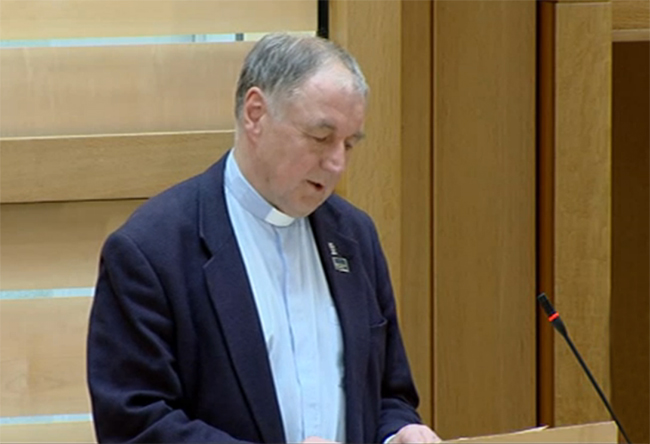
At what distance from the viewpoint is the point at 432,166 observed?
3553mm

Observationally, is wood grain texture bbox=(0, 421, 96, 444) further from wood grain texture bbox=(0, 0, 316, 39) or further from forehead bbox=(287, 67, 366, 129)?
forehead bbox=(287, 67, 366, 129)

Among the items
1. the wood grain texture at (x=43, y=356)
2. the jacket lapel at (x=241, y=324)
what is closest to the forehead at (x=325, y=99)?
the jacket lapel at (x=241, y=324)

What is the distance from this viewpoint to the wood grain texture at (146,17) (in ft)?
9.91

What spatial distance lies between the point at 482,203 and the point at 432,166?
0.50 ft

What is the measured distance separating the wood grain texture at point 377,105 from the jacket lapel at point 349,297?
22.3 inches

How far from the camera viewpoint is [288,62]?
7.70ft

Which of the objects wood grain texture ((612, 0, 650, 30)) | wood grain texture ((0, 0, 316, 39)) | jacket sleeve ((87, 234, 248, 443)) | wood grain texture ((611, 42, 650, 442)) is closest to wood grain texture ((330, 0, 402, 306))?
wood grain texture ((0, 0, 316, 39))

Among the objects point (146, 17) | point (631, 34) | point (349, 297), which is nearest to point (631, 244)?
point (631, 34)

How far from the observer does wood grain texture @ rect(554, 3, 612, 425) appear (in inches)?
136

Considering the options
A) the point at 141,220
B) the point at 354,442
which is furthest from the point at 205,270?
the point at 354,442

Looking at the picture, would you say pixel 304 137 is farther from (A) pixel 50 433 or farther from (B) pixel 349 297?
(A) pixel 50 433

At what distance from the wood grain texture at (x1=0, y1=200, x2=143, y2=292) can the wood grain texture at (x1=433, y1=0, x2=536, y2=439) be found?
867mm

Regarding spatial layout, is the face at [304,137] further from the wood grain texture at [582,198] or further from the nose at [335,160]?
the wood grain texture at [582,198]

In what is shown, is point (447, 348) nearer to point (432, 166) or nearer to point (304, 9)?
point (432, 166)
